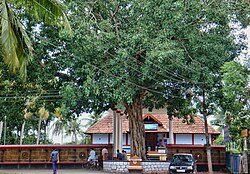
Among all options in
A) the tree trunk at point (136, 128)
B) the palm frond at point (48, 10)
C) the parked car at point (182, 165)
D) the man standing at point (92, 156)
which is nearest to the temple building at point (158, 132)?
the man standing at point (92, 156)

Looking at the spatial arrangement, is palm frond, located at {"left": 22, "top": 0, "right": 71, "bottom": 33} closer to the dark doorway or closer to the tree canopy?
the tree canopy

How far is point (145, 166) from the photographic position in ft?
69.0

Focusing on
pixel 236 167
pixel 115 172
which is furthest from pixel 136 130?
pixel 236 167

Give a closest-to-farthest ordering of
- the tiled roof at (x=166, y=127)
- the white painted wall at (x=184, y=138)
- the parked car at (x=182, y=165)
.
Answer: the parked car at (x=182, y=165), the tiled roof at (x=166, y=127), the white painted wall at (x=184, y=138)

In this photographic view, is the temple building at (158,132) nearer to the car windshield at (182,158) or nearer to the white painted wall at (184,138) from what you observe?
the white painted wall at (184,138)

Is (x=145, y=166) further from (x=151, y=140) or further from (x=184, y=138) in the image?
(x=151, y=140)

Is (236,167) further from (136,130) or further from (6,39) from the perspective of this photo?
(6,39)

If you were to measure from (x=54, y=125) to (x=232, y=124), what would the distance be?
35653 millimetres

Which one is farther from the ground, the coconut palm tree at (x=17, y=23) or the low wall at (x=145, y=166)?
the coconut palm tree at (x=17, y=23)

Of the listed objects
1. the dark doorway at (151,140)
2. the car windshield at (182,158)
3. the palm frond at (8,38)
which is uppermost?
the palm frond at (8,38)

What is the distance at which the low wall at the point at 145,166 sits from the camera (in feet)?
69.0

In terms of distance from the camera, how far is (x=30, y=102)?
2130 cm

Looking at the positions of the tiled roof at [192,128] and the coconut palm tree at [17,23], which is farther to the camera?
the tiled roof at [192,128]

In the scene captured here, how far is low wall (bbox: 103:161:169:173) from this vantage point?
21031 mm
